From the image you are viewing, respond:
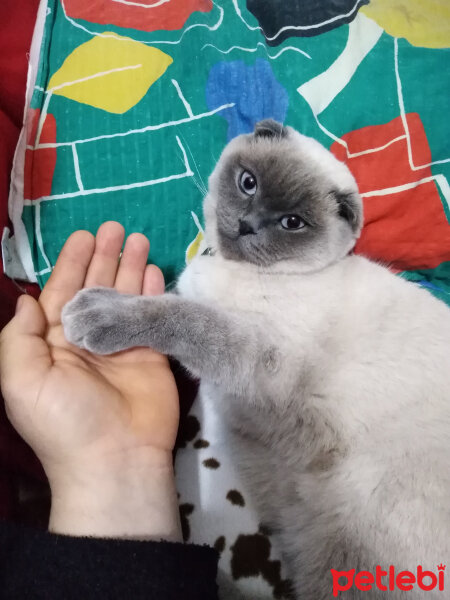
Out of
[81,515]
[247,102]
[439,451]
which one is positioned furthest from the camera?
[247,102]

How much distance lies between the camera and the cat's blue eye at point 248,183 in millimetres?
1187

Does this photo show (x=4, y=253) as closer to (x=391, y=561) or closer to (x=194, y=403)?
(x=194, y=403)

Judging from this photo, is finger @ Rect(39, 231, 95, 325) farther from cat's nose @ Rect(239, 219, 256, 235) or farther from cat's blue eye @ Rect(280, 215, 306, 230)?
cat's blue eye @ Rect(280, 215, 306, 230)

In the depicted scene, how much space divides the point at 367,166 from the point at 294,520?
3.41 feet

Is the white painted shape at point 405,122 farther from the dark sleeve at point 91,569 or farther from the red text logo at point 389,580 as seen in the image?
the dark sleeve at point 91,569

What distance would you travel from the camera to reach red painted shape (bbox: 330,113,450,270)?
1438 millimetres

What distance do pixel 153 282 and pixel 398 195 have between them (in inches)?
31.4

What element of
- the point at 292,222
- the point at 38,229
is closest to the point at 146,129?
the point at 38,229

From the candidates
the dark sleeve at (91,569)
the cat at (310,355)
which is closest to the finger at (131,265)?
the cat at (310,355)

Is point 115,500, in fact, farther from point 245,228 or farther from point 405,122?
point 405,122

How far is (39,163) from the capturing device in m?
1.32

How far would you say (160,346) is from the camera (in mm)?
1078

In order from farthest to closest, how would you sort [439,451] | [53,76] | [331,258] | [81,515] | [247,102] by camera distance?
1. [247,102]
2. [53,76]
3. [331,258]
4. [439,451]
5. [81,515]

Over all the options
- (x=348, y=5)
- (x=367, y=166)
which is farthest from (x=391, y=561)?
(x=348, y=5)
